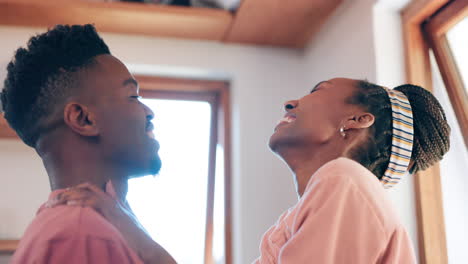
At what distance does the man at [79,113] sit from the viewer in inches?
47.9

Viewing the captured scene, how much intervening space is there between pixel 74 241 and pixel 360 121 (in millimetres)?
778

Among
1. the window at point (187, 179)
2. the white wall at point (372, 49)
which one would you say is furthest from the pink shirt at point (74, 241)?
the window at point (187, 179)

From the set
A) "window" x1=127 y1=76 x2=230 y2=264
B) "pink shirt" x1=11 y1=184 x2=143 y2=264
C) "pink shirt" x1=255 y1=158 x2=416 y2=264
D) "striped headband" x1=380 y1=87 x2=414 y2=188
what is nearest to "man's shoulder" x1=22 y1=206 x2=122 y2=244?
"pink shirt" x1=11 y1=184 x2=143 y2=264

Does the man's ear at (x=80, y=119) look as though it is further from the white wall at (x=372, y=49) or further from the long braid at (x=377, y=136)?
the white wall at (x=372, y=49)

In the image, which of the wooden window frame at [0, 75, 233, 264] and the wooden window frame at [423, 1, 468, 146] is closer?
the wooden window frame at [423, 1, 468, 146]

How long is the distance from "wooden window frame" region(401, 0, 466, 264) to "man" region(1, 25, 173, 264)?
1037mm

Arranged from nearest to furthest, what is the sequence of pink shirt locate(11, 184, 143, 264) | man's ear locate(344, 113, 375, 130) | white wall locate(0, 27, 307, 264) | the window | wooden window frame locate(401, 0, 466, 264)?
pink shirt locate(11, 184, 143, 264) → man's ear locate(344, 113, 375, 130) → wooden window frame locate(401, 0, 466, 264) → white wall locate(0, 27, 307, 264) → the window

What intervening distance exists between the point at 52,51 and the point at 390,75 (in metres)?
1.27

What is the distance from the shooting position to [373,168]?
148cm

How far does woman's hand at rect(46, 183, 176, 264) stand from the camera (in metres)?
1.10

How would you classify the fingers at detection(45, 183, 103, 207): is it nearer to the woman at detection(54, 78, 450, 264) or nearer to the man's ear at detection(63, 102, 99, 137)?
the woman at detection(54, 78, 450, 264)

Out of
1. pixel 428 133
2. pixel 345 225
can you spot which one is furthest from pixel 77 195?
pixel 428 133

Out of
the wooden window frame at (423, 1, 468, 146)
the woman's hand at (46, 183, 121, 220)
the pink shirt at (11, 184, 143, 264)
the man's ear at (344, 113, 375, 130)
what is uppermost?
the wooden window frame at (423, 1, 468, 146)

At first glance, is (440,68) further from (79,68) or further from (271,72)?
(79,68)
